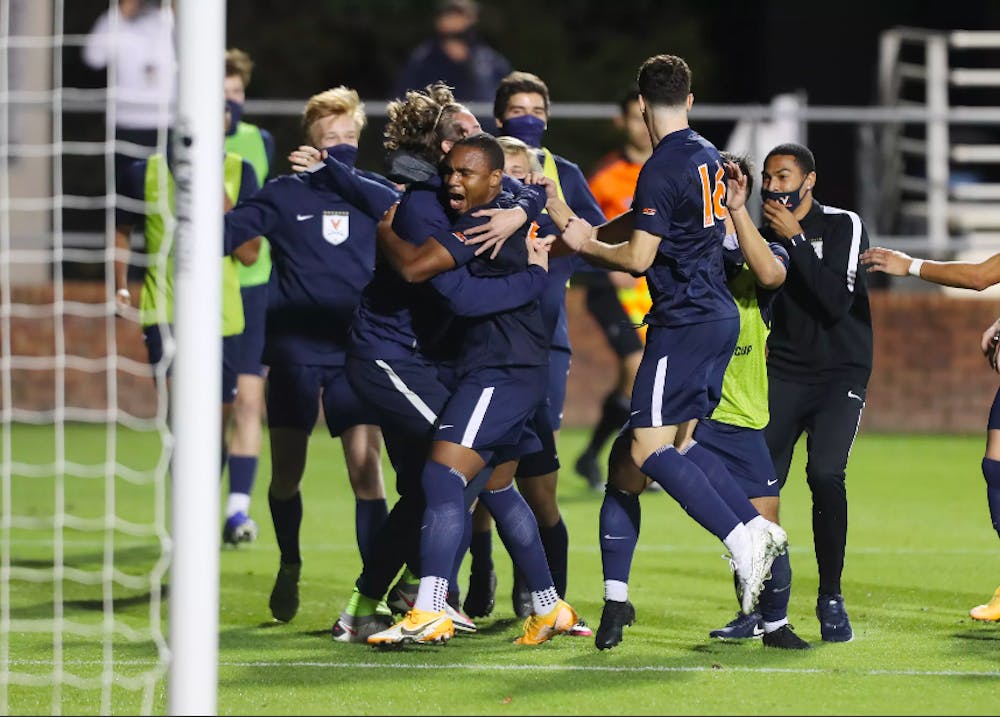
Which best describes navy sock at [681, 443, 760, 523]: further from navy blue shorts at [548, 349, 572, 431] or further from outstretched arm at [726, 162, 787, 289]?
navy blue shorts at [548, 349, 572, 431]

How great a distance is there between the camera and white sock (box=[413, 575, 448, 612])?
6.33 meters

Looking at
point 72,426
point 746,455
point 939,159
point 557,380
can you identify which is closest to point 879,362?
point 939,159

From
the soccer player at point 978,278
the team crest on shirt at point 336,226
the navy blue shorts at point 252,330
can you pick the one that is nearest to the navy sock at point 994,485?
the soccer player at point 978,278

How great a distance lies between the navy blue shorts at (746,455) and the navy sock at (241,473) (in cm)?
340

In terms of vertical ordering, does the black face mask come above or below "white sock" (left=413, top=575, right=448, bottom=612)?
above

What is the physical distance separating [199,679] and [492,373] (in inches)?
73.6

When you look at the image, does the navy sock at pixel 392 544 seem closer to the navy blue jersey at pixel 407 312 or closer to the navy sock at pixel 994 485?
the navy blue jersey at pixel 407 312

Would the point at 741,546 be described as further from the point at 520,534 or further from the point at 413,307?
the point at 413,307

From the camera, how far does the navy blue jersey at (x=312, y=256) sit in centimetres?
745

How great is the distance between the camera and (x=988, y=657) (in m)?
6.41

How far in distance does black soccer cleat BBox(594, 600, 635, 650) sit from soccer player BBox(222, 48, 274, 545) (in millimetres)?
3248

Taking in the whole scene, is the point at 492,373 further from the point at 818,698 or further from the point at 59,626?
the point at 59,626

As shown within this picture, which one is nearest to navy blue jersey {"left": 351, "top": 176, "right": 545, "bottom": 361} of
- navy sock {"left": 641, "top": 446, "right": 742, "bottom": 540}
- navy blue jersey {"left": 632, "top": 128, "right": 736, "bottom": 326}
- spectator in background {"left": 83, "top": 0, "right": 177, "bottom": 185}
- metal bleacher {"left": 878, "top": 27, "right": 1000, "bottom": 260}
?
navy blue jersey {"left": 632, "top": 128, "right": 736, "bottom": 326}

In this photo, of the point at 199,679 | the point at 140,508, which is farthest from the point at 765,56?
the point at 199,679
